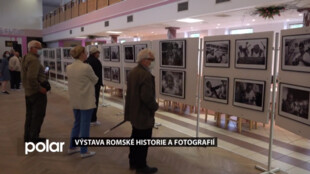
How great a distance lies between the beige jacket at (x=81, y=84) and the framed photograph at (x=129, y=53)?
2.58 metres

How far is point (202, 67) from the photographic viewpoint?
454cm

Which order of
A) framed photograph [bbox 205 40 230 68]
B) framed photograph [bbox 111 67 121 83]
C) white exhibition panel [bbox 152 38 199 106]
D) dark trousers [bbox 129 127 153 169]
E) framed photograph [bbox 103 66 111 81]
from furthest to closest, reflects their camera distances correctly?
framed photograph [bbox 103 66 111 81], framed photograph [bbox 111 67 121 83], white exhibition panel [bbox 152 38 199 106], framed photograph [bbox 205 40 230 68], dark trousers [bbox 129 127 153 169]

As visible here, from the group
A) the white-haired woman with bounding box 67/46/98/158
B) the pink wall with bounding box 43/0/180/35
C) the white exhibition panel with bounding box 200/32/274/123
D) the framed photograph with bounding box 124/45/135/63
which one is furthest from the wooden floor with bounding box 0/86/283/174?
the pink wall with bounding box 43/0/180/35

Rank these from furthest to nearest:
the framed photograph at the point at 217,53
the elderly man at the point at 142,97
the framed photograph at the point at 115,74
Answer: the framed photograph at the point at 115,74 → the framed photograph at the point at 217,53 → the elderly man at the point at 142,97

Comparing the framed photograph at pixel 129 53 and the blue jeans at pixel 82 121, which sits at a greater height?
the framed photograph at pixel 129 53

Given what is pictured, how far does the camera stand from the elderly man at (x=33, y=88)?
407cm

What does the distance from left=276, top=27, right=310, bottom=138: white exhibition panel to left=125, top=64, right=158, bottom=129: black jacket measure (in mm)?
1738

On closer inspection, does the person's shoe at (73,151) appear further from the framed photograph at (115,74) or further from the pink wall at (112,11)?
the pink wall at (112,11)

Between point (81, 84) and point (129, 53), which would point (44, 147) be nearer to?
point (81, 84)

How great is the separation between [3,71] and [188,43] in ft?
30.9

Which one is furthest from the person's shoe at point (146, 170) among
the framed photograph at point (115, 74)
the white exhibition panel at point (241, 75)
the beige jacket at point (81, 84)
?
the framed photograph at point (115, 74)

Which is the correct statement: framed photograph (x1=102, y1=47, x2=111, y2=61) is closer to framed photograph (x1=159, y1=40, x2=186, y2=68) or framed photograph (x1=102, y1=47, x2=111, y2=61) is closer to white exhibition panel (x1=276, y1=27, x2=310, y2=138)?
framed photograph (x1=159, y1=40, x2=186, y2=68)

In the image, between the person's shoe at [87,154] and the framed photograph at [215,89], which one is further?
the framed photograph at [215,89]

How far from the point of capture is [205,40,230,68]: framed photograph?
12.9 ft
